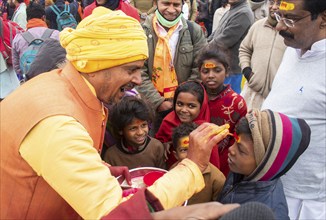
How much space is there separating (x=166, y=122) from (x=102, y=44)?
1.74 m

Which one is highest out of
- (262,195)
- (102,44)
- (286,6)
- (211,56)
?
(286,6)

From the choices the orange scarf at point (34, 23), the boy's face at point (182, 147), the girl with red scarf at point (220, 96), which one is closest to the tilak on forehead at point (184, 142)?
the boy's face at point (182, 147)

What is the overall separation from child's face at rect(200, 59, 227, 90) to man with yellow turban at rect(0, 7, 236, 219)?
1.66 meters

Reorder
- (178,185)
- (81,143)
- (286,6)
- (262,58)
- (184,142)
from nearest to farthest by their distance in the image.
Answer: (81,143) → (178,185) → (286,6) → (184,142) → (262,58)

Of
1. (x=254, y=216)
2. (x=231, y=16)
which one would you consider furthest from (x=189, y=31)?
(x=254, y=216)

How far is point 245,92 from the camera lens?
4473 mm

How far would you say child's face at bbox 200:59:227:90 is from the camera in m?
3.53

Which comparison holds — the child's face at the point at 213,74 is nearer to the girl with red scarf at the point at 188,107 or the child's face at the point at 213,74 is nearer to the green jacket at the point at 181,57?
the girl with red scarf at the point at 188,107

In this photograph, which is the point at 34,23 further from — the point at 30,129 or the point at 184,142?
the point at 30,129

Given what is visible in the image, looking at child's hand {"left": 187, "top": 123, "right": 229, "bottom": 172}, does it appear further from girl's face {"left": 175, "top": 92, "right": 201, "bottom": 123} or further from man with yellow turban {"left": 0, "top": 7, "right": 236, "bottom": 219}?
girl's face {"left": 175, "top": 92, "right": 201, "bottom": 123}

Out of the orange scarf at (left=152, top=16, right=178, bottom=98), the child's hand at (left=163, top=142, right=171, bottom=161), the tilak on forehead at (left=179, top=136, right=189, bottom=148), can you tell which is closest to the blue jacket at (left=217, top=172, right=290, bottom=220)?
the tilak on forehead at (left=179, top=136, right=189, bottom=148)

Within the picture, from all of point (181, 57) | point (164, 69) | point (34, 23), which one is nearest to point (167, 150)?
point (164, 69)

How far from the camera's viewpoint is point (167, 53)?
3.77m

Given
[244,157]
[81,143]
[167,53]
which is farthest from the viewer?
[167,53]
